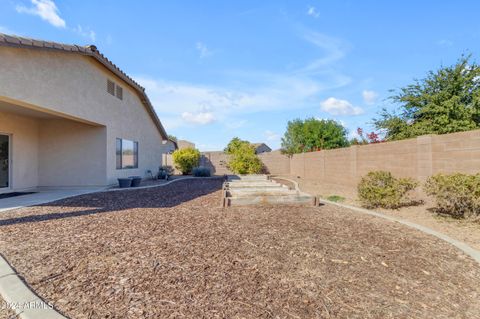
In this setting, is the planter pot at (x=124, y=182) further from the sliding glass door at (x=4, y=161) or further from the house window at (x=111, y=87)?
the house window at (x=111, y=87)

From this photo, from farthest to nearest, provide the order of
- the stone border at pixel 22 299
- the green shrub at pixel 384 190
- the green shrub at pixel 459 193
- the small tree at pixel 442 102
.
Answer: the small tree at pixel 442 102 < the green shrub at pixel 384 190 < the green shrub at pixel 459 193 < the stone border at pixel 22 299

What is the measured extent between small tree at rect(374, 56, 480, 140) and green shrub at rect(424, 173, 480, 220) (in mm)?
5889

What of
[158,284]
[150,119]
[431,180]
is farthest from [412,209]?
[150,119]

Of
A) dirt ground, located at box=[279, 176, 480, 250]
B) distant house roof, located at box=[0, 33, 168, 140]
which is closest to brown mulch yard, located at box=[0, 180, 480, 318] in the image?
dirt ground, located at box=[279, 176, 480, 250]

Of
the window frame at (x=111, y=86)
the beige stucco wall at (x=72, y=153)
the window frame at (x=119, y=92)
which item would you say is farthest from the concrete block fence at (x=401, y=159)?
the window frame at (x=119, y=92)

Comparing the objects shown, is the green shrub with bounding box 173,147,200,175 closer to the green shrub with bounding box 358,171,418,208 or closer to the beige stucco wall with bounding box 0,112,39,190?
the beige stucco wall with bounding box 0,112,39,190

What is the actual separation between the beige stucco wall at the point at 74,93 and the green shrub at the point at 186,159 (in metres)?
5.67

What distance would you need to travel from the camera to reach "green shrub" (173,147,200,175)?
22.7 meters

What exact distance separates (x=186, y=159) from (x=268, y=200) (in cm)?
1581

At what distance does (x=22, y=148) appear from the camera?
11.4 metres

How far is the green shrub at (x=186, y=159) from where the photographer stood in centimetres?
2267

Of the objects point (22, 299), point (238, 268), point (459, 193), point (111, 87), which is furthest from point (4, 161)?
point (459, 193)

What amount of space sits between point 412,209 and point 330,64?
353 inches

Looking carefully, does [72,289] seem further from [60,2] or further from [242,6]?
[242,6]
